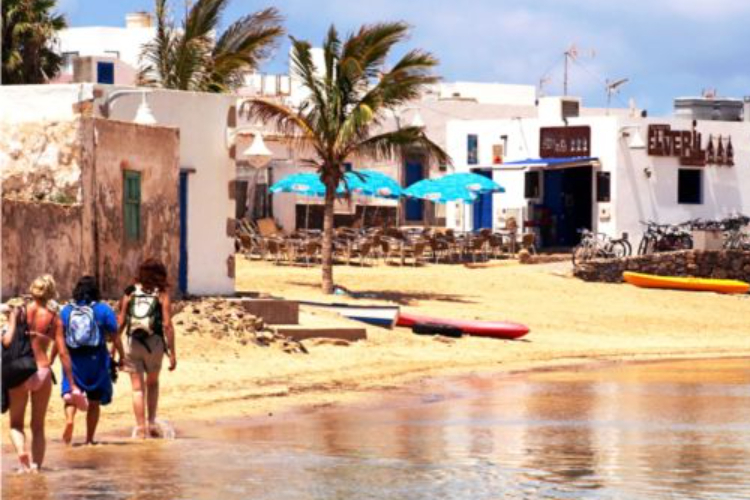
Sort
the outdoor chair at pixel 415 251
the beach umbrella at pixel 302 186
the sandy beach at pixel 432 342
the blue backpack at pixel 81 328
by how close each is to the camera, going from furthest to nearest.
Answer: the beach umbrella at pixel 302 186, the outdoor chair at pixel 415 251, the sandy beach at pixel 432 342, the blue backpack at pixel 81 328

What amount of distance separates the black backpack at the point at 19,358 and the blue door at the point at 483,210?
3611 centimetres

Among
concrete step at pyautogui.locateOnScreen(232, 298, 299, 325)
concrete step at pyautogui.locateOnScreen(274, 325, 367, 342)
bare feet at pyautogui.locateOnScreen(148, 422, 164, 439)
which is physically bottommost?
bare feet at pyautogui.locateOnScreen(148, 422, 164, 439)

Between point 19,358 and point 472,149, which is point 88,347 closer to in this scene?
point 19,358

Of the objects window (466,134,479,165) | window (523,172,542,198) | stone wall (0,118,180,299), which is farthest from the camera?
window (466,134,479,165)

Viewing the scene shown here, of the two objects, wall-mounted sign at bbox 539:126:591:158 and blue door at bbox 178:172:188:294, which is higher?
wall-mounted sign at bbox 539:126:591:158

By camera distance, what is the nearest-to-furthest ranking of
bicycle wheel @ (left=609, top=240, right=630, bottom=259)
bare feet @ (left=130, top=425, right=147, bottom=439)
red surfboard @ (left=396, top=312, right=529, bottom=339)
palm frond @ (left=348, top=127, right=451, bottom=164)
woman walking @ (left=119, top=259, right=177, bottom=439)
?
1. woman walking @ (left=119, top=259, right=177, bottom=439)
2. bare feet @ (left=130, top=425, right=147, bottom=439)
3. red surfboard @ (left=396, top=312, right=529, bottom=339)
4. palm frond @ (left=348, top=127, right=451, bottom=164)
5. bicycle wheel @ (left=609, top=240, right=630, bottom=259)

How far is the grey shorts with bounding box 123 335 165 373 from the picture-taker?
15.7 metres

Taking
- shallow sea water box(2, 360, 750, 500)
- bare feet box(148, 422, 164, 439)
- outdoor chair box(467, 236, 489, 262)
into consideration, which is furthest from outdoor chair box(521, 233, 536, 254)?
bare feet box(148, 422, 164, 439)

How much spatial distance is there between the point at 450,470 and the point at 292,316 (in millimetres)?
12014

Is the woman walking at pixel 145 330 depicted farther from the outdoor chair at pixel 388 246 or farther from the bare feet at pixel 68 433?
the outdoor chair at pixel 388 246

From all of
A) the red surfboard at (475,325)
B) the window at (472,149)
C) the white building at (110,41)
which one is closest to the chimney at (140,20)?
the white building at (110,41)

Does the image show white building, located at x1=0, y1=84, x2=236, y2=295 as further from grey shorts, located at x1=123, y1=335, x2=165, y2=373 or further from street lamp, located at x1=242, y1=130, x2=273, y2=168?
grey shorts, located at x1=123, y1=335, x2=165, y2=373

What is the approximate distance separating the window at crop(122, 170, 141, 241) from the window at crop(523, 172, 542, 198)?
24.5 meters

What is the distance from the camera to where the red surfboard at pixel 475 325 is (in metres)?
28.9
